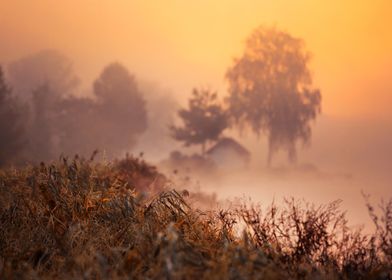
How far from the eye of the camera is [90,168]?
14.4 metres

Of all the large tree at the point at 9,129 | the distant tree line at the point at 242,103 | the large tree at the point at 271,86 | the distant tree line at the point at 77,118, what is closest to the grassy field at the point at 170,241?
the large tree at the point at 9,129

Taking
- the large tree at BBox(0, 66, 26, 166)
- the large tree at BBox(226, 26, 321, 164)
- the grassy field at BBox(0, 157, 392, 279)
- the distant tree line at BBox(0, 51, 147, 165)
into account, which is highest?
the large tree at BBox(226, 26, 321, 164)

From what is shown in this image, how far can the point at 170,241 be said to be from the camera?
16.6 ft

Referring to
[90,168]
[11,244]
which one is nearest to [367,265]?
[11,244]

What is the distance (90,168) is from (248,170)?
47640 mm

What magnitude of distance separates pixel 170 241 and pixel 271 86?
61977 mm

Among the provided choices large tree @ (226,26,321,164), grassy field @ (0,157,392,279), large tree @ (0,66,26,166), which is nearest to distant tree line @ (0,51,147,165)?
large tree @ (0,66,26,166)

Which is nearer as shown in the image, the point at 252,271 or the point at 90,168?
the point at 252,271

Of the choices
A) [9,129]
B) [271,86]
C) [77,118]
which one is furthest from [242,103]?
[9,129]

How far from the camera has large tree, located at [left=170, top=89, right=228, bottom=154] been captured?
207 ft

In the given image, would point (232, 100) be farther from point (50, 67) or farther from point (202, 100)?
point (50, 67)

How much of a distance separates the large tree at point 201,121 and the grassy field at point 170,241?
52337 mm

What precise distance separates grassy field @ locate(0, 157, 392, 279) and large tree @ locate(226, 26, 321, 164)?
54.8 meters

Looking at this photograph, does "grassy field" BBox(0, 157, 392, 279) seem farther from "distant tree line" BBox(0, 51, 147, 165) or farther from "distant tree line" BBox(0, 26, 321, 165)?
"distant tree line" BBox(0, 26, 321, 165)
